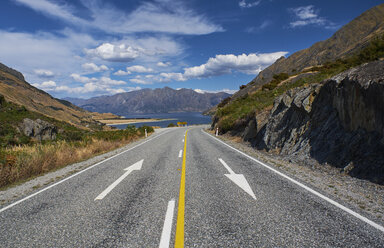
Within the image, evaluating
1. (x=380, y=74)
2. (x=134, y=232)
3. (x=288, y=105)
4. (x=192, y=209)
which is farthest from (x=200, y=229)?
(x=288, y=105)

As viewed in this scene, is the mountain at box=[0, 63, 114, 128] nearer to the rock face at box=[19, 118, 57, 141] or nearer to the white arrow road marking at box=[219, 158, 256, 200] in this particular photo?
the rock face at box=[19, 118, 57, 141]

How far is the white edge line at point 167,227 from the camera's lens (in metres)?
2.84

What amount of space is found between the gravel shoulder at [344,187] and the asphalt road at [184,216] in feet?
1.32

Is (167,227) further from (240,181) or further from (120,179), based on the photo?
(120,179)

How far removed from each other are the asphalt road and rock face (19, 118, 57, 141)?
1994cm

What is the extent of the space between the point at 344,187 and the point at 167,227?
4.98 meters

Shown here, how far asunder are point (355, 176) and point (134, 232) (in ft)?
21.8

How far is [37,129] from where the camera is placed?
69.6 feet

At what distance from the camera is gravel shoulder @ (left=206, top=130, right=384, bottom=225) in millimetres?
3919

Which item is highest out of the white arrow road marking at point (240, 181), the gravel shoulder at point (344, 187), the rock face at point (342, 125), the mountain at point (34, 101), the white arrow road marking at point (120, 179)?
the mountain at point (34, 101)

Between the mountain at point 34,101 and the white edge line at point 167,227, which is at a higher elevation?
the mountain at point 34,101

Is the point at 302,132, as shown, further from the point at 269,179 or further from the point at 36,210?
the point at 36,210

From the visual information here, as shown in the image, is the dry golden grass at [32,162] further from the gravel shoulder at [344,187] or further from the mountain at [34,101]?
the mountain at [34,101]

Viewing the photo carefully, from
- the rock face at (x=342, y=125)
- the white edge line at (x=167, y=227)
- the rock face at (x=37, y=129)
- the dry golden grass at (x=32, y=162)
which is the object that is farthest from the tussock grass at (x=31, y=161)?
the rock face at (x=37, y=129)
